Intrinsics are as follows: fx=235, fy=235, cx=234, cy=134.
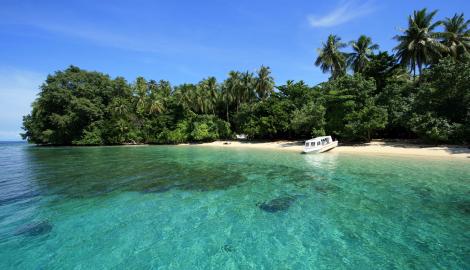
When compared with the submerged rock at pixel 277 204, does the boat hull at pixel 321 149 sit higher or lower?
higher

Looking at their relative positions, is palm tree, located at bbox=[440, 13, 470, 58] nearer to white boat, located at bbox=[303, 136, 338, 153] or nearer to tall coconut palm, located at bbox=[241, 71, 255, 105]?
white boat, located at bbox=[303, 136, 338, 153]

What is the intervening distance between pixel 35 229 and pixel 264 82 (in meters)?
47.3

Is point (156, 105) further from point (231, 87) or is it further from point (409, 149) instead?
point (409, 149)

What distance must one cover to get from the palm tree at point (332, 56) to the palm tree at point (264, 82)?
401 inches

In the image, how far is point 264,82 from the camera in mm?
50969

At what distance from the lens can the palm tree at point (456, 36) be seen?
34.2m

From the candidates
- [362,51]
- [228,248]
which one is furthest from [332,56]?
[228,248]

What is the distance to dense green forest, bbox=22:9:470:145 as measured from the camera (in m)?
26.9

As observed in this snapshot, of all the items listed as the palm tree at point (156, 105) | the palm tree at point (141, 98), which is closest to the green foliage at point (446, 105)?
the palm tree at point (156, 105)

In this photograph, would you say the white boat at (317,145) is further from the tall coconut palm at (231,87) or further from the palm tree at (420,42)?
the tall coconut palm at (231,87)

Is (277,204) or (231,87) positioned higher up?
(231,87)

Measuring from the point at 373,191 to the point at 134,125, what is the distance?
5463 centimetres

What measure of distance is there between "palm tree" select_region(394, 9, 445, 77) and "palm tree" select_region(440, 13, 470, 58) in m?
2.21

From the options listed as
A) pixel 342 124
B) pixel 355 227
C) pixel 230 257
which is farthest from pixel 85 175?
pixel 342 124
